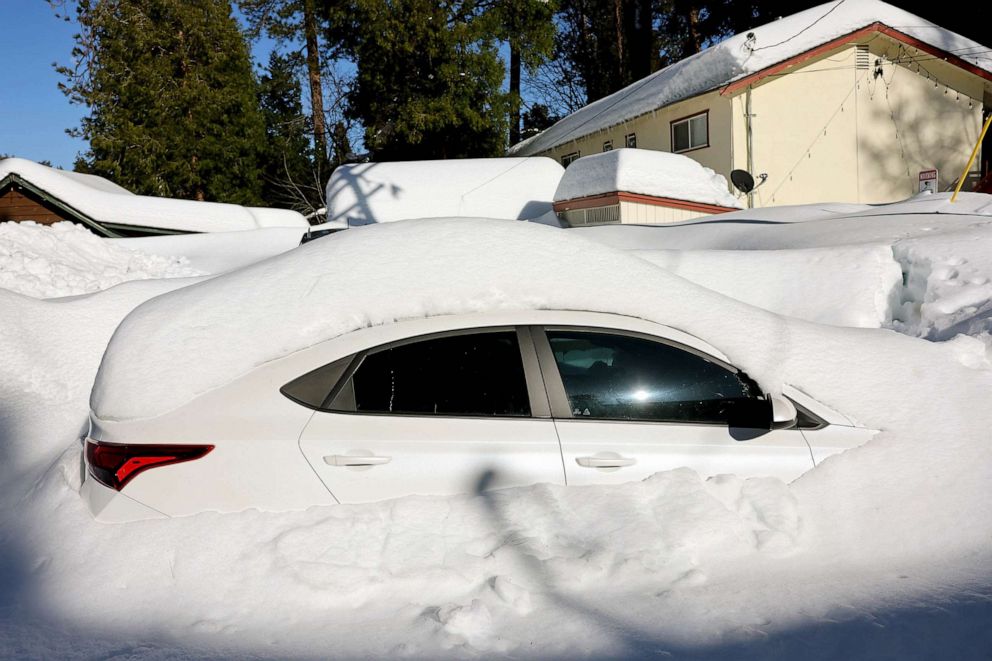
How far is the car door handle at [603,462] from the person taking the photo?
2773 millimetres

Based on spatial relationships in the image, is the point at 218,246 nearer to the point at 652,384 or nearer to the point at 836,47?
the point at 652,384

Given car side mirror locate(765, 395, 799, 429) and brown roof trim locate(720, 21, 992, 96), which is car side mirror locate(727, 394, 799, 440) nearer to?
car side mirror locate(765, 395, 799, 429)

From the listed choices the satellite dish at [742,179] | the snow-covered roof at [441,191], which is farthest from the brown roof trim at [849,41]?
the snow-covered roof at [441,191]

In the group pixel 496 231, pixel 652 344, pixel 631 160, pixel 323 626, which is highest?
pixel 631 160

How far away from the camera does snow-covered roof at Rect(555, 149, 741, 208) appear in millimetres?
13648

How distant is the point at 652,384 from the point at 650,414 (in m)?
0.13

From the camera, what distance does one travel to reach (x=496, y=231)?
340 centimetres

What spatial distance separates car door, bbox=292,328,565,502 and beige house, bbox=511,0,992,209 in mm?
15264

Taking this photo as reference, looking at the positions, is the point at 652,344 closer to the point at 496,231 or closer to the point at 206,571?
the point at 496,231

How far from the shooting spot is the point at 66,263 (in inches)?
449

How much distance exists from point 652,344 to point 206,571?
Result: 192 centimetres

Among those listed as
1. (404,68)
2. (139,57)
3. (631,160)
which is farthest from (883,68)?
(139,57)

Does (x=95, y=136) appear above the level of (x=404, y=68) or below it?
below

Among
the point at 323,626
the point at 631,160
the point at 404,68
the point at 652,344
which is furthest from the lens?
the point at 404,68
